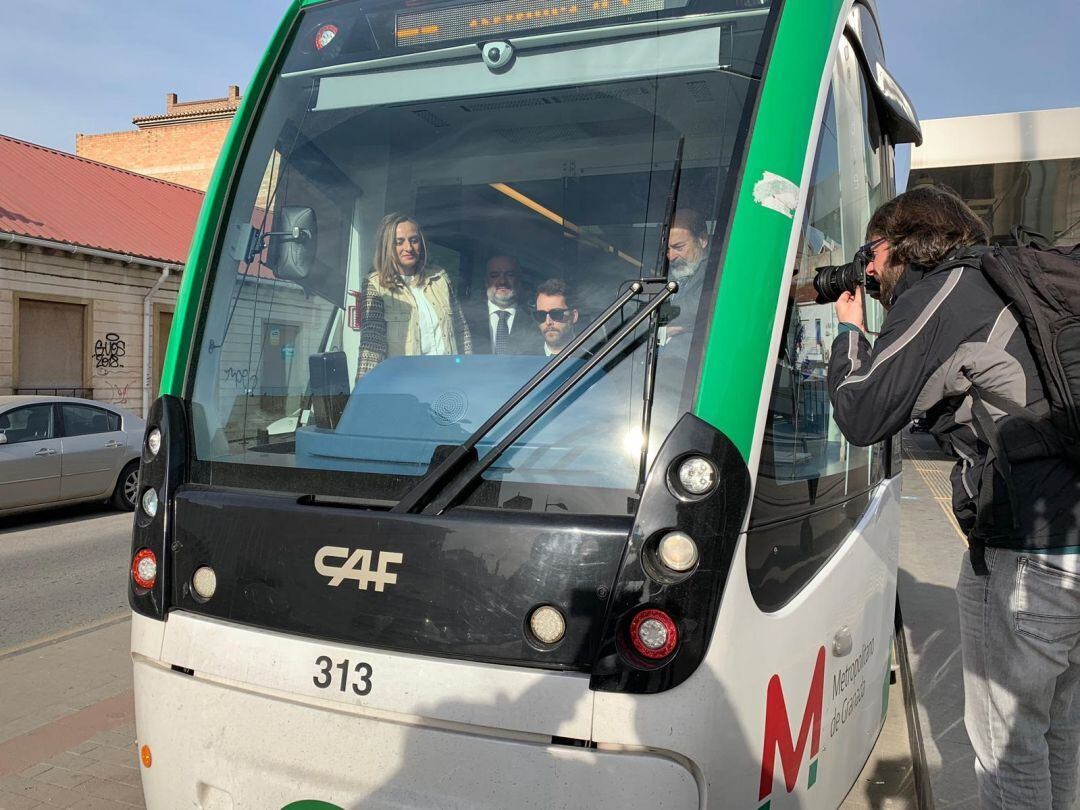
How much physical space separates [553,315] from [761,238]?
59 centimetres

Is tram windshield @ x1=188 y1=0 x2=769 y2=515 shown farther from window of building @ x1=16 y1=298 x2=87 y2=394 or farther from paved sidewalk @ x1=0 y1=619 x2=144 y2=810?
window of building @ x1=16 y1=298 x2=87 y2=394

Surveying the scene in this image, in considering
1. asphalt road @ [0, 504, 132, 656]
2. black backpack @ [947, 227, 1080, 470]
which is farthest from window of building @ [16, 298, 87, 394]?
black backpack @ [947, 227, 1080, 470]

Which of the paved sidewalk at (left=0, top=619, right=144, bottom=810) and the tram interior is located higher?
the tram interior

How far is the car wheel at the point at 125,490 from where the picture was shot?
11430mm

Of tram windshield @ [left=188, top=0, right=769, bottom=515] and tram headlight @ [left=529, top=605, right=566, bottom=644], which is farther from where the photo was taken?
tram windshield @ [left=188, top=0, right=769, bottom=515]

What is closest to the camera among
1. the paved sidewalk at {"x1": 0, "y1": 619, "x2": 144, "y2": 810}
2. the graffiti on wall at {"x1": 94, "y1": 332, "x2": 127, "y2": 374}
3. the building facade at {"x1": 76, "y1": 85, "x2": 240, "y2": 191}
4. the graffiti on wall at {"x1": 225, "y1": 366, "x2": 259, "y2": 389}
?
the graffiti on wall at {"x1": 225, "y1": 366, "x2": 259, "y2": 389}

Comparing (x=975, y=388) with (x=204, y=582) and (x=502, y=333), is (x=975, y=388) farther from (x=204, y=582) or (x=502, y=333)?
(x=204, y=582)

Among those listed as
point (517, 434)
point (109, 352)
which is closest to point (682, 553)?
point (517, 434)

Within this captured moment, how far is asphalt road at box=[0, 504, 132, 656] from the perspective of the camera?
621cm

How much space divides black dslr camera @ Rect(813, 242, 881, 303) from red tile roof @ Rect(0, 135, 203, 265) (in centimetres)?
1810

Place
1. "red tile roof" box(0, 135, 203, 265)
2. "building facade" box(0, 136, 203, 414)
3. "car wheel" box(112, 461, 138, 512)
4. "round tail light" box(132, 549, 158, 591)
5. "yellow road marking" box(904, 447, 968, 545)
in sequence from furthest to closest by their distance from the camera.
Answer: "red tile roof" box(0, 135, 203, 265) → "building facade" box(0, 136, 203, 414) → "car wheel" box(112, 461, 138, 512) → "yellow road marking" box(904, 447, 968, 545) → "round tail light" box(132, 549, 158, 591)

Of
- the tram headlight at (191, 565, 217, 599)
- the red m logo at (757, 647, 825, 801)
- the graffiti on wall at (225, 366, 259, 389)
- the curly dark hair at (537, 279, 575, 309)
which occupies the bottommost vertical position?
the red m logo at (757, 647, 825, 801)

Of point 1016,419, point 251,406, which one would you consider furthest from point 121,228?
point 1016,419

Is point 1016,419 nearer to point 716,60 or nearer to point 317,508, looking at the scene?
point 716,60
